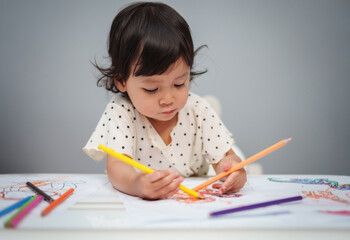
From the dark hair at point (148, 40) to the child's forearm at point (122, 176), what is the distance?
6.1 inches

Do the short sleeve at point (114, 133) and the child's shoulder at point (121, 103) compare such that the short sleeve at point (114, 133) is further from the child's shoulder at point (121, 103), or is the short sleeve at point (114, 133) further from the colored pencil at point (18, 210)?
the colored pencil at point (18, 210)

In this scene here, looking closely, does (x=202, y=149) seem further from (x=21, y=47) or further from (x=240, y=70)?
(x=21, y=47)

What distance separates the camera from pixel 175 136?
664 millimetres

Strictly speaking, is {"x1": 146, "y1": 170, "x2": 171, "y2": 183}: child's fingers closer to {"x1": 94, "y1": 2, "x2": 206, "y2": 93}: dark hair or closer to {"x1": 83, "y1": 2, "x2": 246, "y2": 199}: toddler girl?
{"x1": 83, "y1": 2, "x2": 246, "y2": 199}: toddler girl

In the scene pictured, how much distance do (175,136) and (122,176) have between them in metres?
0.22

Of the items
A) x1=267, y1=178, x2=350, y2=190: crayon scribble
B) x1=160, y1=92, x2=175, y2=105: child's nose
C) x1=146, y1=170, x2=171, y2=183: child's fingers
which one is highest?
x1=160, y1=92, x2=175, y2=105: child's nose

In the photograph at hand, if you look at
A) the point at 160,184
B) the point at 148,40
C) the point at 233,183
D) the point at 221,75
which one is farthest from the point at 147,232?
the point at 221,75

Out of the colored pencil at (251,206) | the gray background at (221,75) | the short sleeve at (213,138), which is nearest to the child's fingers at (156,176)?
the colored pencil at (251,206)

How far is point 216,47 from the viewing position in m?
1.06

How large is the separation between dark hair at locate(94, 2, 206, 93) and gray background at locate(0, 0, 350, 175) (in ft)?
1.66

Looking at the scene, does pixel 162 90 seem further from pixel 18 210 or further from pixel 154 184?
pixel 18 210

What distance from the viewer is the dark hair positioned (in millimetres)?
498

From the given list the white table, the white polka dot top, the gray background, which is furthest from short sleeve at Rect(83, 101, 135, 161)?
the gray background

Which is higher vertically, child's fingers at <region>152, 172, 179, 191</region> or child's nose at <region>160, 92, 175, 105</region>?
child's nose at <region>160, 92, 175, 105</region>
